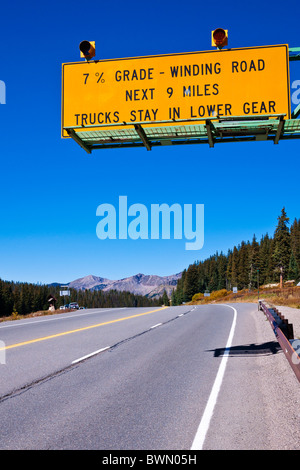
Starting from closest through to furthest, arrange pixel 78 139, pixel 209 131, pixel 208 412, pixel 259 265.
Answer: pixel 208 412 < pixel 209 131 < pixel 78 139 < pixel 259 265

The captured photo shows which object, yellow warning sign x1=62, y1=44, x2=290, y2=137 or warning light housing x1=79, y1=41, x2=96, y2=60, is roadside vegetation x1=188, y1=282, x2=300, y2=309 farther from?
warning light housing x1=79, y1=41, x2=96, y2=60

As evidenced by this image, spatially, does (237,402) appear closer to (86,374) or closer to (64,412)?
(64,412)

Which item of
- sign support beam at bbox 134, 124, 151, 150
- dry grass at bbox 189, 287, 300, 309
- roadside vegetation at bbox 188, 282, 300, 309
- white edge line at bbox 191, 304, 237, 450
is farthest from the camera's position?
roadside vegetation at bbox 188, 282, 300, 309

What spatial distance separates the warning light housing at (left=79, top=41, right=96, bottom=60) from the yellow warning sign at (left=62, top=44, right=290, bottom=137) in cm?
17

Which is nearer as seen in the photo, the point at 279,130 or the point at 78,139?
Result: the point at 279,130

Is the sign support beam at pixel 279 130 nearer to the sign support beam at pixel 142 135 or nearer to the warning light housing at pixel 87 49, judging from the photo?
the sign support beam at pixel 142 135

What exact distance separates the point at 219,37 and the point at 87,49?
8.65ft

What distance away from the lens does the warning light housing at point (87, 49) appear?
7.94 m

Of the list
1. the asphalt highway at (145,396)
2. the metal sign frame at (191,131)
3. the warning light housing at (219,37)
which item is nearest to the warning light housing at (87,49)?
the metal sign frame at (191,131)

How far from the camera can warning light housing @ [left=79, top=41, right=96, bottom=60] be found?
7.94 m

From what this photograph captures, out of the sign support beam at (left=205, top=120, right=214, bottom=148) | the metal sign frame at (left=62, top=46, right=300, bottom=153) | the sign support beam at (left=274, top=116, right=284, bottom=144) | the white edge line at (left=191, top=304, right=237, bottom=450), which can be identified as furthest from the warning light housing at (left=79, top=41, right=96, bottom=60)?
the white edge line at (left=191, top=304, right=237, bottom=450)

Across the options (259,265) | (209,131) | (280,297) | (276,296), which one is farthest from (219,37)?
(259,265)

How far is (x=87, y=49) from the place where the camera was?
313 inches

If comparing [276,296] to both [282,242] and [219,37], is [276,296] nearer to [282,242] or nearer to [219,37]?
[282,242]
